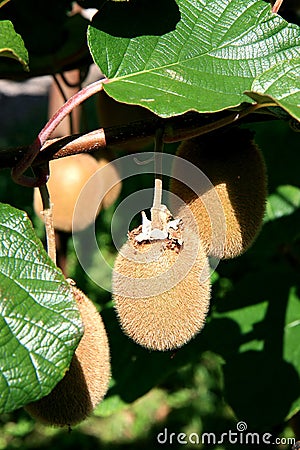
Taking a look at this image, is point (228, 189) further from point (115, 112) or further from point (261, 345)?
point (261, 345)

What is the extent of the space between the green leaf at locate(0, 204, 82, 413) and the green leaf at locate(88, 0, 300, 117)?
0.66 ft

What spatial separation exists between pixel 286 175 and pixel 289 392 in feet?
1.23

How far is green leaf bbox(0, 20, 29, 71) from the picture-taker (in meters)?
0.65

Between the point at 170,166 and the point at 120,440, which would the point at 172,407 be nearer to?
the point at 120,440

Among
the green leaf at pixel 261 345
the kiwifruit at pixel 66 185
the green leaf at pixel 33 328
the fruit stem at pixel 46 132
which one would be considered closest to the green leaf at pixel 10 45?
the fruit stem at pixel 46 132

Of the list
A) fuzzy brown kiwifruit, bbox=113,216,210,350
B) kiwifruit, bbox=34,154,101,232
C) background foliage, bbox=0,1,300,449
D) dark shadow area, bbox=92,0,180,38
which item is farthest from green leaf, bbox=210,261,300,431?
dark shadow area, bbox=92,0,180,38

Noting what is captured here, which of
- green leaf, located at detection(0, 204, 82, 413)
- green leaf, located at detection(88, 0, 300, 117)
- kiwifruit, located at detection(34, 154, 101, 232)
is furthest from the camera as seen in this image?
kiwifruit, located at detection(34, 154, 101, 232)

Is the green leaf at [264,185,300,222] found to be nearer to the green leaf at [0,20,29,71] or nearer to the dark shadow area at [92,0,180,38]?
the dark shadow area at [92,0,180,38]

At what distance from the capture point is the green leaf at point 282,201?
123 cm

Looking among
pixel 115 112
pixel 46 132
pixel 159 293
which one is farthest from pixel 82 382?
pixel 115 112

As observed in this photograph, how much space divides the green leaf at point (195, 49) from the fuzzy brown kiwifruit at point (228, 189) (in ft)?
0.33

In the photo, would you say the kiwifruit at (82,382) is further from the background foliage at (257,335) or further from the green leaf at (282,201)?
the green leaf at (282,201)

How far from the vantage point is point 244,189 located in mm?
789

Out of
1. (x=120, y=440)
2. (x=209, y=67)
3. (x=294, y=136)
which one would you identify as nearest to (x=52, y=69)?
(x=294, y=136)
